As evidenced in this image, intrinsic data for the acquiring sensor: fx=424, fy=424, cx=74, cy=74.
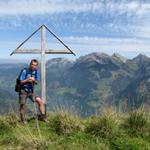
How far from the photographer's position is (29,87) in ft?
60.1

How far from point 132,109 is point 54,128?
3.05 m

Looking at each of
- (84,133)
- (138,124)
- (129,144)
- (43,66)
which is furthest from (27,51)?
(129,144)

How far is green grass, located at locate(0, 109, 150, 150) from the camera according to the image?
42.6 ft

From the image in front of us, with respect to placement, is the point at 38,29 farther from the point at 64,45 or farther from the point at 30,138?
the point at 30,138

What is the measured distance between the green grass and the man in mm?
1109

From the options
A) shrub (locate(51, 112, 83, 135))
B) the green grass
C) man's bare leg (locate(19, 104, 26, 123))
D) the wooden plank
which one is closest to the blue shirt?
man's bare leg (locate(19, 104, 26, 123))

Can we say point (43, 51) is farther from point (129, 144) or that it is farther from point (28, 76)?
point (129, 144)

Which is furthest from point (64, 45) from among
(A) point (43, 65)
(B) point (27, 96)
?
(B) point (27, 96)

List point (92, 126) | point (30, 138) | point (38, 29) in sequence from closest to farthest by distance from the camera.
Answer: point (30, 138)
point (92, 126)
point (38, 29)

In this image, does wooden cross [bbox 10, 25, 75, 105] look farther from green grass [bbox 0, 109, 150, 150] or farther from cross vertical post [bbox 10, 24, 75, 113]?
green grass [bbox 0, 109, 150, 150]

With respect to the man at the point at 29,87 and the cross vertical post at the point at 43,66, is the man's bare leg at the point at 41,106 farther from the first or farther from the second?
the cross vertical post at the point at 43,66

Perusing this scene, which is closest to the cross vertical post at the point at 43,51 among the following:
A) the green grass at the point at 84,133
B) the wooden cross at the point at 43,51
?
the wooden cross at the point at 43,51

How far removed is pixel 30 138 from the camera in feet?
41.6

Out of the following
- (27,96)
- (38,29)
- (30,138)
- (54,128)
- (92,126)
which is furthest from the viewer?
(38,29)
